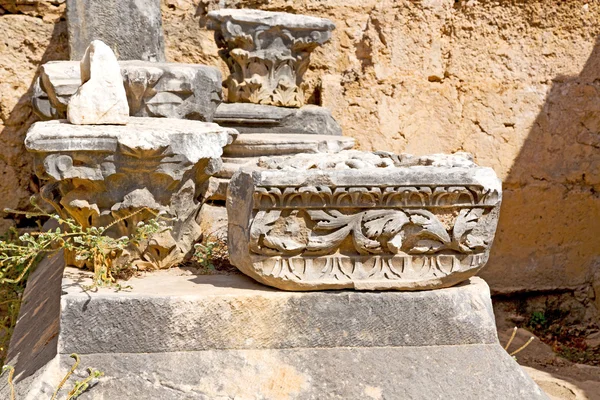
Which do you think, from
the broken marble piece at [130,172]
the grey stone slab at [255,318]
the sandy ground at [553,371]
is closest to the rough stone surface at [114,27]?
the broken marble piece at [130,172]

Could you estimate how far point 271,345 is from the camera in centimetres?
297

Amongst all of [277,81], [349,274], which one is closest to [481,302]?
[349,274]

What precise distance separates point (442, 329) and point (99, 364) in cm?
123

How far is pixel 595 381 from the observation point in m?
5.10

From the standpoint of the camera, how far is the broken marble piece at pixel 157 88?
428 cm

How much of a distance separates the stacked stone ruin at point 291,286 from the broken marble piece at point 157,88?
885mm

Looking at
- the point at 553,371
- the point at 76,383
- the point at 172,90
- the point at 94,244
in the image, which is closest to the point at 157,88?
the point at 172,90

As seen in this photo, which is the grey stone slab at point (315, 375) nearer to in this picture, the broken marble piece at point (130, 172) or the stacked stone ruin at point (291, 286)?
the stacked stone ruin at point (291, 286)

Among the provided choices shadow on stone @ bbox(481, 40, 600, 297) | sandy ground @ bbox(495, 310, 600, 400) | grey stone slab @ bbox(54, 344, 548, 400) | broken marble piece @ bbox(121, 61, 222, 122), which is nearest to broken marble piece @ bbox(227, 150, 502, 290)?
grey stone slab @ bbox(54, 344, 548, 400)

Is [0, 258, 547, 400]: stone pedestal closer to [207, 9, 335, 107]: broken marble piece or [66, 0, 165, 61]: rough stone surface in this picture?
[66, 0, 165, 61]: rough stone surface

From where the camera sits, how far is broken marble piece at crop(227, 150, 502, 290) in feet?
9.68

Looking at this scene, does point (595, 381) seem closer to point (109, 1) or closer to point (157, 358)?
point (157, 358)

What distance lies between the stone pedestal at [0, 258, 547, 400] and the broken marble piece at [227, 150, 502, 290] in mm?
78

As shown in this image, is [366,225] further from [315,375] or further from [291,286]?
[315,375]
